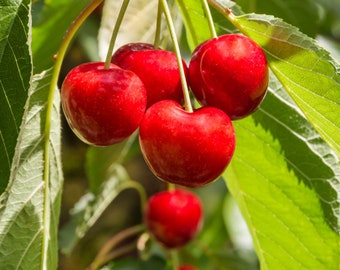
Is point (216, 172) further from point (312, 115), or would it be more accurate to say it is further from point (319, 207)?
point (319, 207)

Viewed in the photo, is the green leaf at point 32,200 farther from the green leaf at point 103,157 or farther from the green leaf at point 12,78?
the green leaf at point 103,157

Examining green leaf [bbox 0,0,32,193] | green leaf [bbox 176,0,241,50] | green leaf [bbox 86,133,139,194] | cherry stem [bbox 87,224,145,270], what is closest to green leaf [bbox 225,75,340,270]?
green leaf [bbox 176,0,241,50]

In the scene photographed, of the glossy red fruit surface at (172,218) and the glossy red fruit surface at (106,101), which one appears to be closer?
the glossy red fruit surface at (106,101)

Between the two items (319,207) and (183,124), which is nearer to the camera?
(183,124)

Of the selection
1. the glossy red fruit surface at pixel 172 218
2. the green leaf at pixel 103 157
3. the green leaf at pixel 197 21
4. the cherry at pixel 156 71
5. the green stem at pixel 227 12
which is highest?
the green stem at pixel 227 12

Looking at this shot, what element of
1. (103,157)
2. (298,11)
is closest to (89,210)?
(103,157)

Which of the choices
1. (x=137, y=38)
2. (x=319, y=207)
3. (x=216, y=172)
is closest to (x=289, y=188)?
(x=319, y=207)

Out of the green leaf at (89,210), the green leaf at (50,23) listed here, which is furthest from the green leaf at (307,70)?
the green leaf at (89,210)
